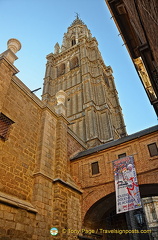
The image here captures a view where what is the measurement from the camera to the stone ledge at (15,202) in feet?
21.9

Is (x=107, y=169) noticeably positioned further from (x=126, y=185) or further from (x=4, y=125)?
(x=4, y=125)

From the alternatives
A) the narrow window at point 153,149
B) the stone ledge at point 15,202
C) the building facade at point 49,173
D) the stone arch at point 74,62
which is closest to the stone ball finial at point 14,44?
the building facade at point 49,173

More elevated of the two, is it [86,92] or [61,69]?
[61,69]

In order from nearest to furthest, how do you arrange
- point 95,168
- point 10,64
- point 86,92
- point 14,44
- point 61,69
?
point 10,64 < point 14,44 < point 95,168 < point 86,92 < point 61,69

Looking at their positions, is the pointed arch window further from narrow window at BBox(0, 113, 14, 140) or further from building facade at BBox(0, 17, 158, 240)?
narrow window at BBox(0, 113, 14, 140)

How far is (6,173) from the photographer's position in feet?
25.0

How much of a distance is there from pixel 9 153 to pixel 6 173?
0.88 metres

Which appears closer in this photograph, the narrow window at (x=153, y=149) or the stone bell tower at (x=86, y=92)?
the narrow window at (x=153, y=149)

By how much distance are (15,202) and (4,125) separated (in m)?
3.28

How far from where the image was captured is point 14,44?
416 inches

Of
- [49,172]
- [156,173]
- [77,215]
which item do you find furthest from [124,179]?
[49,172]

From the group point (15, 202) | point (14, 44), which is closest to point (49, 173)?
point (15, 202)

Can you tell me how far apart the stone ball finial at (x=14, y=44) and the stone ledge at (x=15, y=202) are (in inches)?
297

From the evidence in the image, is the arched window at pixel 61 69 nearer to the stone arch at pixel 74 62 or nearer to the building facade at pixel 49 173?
the stone arch at pixel 74 62
